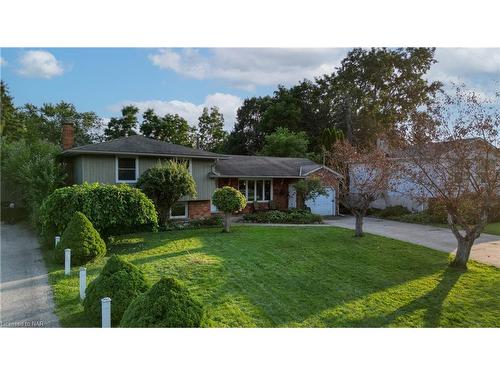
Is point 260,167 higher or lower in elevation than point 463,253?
higher

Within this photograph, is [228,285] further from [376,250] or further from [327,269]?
[376,250]

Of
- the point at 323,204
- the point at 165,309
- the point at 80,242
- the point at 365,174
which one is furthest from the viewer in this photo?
the point at 323,204

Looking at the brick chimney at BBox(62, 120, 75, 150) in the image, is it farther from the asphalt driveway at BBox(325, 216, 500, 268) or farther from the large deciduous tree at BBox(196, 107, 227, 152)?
the large deciduous tree at BBox(196, 107, 227, 152)

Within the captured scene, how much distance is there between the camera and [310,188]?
20156 mm

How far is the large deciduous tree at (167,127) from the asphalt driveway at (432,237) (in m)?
Answer: 18.9

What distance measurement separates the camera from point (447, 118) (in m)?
9.10

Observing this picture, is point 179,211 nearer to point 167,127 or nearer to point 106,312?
point 106,312

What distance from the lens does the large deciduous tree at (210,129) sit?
1273 inches

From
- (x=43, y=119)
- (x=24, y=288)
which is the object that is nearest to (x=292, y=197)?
(x=24, y=288)

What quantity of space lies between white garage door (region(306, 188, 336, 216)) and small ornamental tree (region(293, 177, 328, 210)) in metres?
0.88

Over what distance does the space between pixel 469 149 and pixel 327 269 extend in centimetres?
446

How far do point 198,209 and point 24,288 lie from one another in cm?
1049
